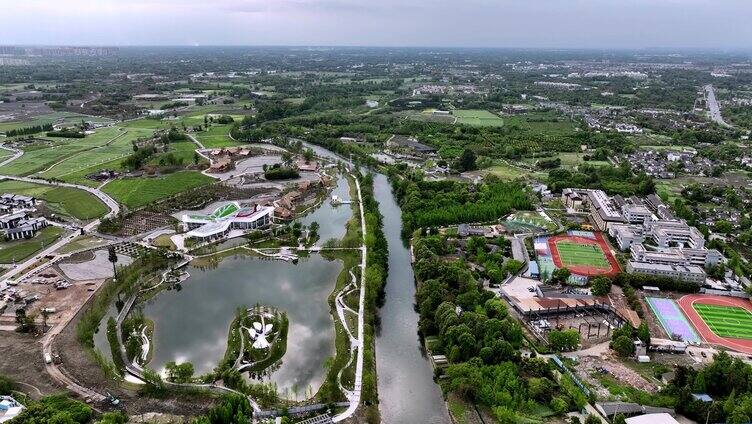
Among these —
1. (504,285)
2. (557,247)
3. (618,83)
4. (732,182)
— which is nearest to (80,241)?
(504,285)

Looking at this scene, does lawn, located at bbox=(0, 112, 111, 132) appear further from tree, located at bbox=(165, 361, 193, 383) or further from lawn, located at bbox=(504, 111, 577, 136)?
tree, located at bbox=(165, 361, 193, 383)

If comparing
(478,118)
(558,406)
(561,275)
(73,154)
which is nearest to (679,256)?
(561,275)

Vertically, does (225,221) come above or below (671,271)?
above

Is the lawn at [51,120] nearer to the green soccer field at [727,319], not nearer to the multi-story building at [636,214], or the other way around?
the multi-story building at [636,214]

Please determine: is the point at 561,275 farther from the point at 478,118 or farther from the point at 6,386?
the point at 478,118

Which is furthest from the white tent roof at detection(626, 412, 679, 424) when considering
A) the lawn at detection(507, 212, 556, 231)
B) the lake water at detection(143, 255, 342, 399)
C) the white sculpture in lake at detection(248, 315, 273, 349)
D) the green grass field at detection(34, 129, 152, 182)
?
the green grass field at detection(34, 129, 152, 182)
